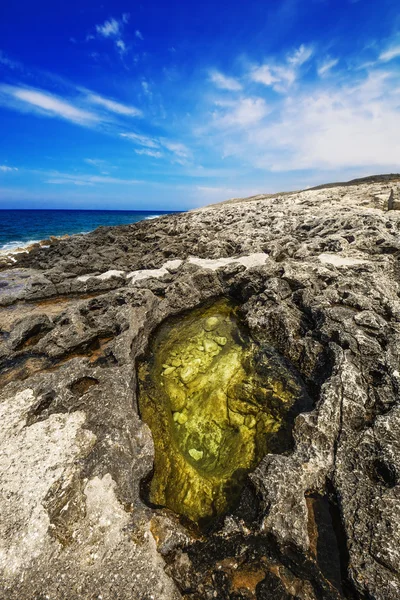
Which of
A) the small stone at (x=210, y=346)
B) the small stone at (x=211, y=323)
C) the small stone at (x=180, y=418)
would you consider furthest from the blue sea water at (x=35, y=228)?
the small stone at (x=180, y=418)

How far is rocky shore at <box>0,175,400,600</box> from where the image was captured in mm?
4035

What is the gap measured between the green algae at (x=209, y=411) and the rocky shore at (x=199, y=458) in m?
0.29

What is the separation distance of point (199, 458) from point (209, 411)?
149 cm

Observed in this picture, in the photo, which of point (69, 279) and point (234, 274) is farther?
point (69, 279)

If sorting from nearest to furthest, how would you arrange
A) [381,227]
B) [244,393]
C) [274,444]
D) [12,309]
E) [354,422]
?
[354,422] → [274,444] → [244,393] → [12,309] → [381,227]

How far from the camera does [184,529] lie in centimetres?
476

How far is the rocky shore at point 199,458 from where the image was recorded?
4035 millimetres

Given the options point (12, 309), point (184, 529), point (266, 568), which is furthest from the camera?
point (12, 309)

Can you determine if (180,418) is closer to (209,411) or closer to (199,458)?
(209,411)

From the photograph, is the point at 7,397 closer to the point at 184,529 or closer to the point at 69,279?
the point at 184,529

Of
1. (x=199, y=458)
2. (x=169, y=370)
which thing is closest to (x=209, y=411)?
(x=199, y=458)

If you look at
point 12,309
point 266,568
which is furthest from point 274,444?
point 12,309

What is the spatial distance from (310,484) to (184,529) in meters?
2.58

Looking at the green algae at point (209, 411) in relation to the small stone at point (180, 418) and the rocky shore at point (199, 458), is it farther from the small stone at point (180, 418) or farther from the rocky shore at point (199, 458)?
the rocky shore at point (199, 458)
